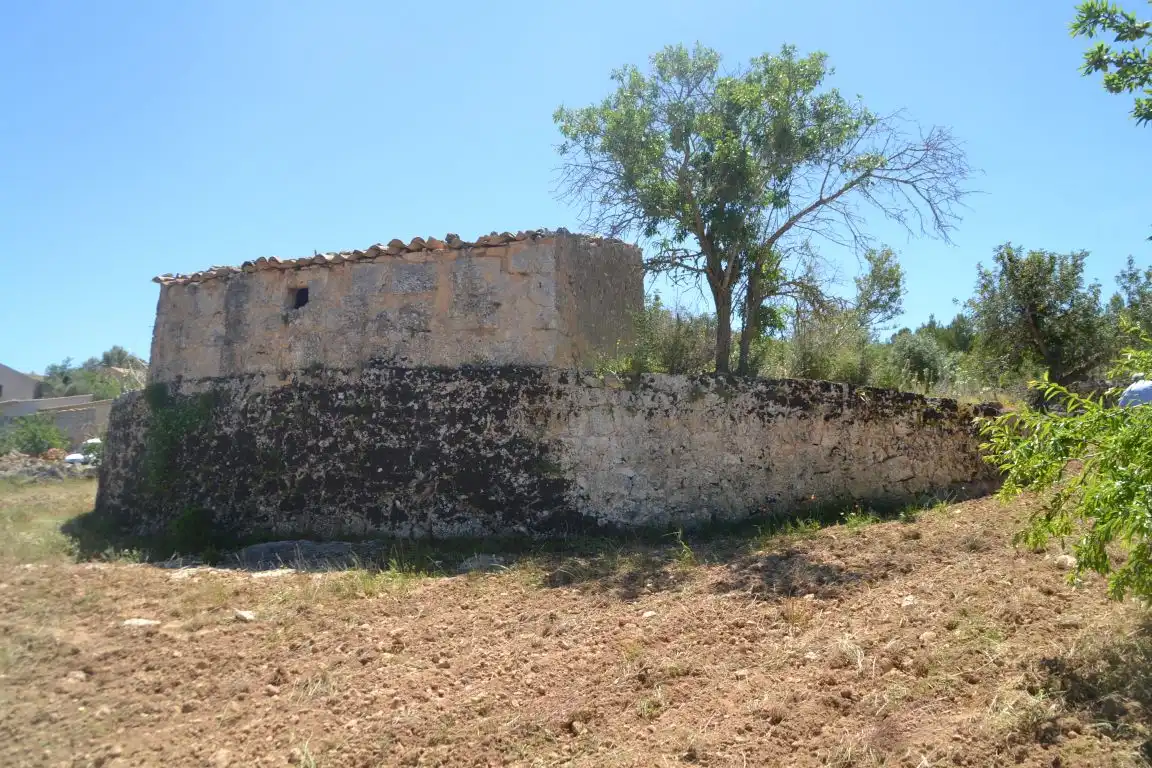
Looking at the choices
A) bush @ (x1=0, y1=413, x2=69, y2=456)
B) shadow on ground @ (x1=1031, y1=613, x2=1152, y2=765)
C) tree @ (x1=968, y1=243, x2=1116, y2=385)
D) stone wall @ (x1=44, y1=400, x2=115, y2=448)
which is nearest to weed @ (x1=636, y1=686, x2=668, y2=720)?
shadow on ground @ (x1=1031, y1=613, x2=1152, y2=765)

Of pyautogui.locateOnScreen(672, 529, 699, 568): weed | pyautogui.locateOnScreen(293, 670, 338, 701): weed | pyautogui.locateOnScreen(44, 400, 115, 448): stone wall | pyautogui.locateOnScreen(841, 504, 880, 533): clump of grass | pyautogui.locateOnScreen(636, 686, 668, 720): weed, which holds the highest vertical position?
pyautogui.locateOnScreen(44, 400, 115, 448): stone wall

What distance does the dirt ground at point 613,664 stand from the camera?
391 centimetres

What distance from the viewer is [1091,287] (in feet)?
43.4

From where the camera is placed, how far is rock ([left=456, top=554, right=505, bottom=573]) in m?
7.02

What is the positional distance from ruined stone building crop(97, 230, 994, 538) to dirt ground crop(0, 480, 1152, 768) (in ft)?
4.43

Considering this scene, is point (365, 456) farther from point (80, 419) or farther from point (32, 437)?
point (80, 419)

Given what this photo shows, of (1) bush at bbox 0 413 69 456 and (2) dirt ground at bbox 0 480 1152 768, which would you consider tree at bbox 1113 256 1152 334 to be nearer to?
(2) dirt ground at bbox 0 480 1152 768

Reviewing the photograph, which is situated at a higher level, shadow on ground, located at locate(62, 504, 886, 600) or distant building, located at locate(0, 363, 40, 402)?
distant building, located at locate(0, 363, 40, 402)

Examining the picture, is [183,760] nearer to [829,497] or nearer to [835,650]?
[835,650]

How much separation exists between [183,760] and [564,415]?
15.2 feet

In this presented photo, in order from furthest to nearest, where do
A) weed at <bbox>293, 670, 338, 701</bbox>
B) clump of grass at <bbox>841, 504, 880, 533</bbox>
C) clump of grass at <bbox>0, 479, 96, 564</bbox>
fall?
clump of grass at <bbox>0, 479, 96, 564</bbox>, clump of grass at <bbox>841, 504, 880, 533</bbox>, weed at <bbox>293, 670, 338, 701</bbox>

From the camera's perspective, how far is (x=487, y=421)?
8.23 m

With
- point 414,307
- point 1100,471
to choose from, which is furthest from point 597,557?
point 1100,471

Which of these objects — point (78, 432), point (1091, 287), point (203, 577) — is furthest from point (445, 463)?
point (78, 432)
